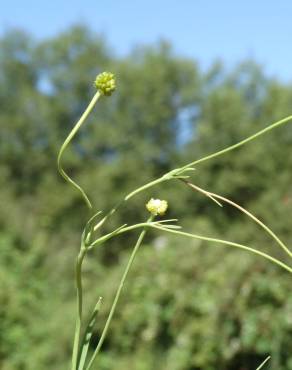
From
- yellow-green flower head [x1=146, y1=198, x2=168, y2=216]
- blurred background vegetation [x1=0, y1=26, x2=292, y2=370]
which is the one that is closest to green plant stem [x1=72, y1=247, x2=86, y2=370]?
yellow-green flower head [x1=146, y1=198, x2=168, y2=216]

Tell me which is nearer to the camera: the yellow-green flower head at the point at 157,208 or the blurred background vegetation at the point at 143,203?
the yellow-green flower head at the point at 157,208

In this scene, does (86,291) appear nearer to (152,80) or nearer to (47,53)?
(152,80)

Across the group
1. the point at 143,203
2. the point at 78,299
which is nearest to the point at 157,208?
the point at 78,299

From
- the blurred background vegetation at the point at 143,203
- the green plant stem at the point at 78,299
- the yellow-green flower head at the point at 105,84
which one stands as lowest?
the blurred background vegetation at the point at 143,203

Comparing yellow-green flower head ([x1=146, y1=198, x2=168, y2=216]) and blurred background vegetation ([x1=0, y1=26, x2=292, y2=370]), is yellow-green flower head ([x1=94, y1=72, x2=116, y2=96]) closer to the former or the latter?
yellow-green flower head ([x1=146, y1=198, x2=168, y2=216])

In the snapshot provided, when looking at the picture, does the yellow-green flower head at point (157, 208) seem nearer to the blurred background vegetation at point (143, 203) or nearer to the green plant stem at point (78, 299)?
the green plant stem at point (78, 299)

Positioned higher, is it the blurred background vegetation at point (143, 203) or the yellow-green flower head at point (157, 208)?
the yellow-green flower head at point (157, 208)

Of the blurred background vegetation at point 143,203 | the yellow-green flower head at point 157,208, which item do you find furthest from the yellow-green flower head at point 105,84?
the blurred background vegetation at point 143,203
